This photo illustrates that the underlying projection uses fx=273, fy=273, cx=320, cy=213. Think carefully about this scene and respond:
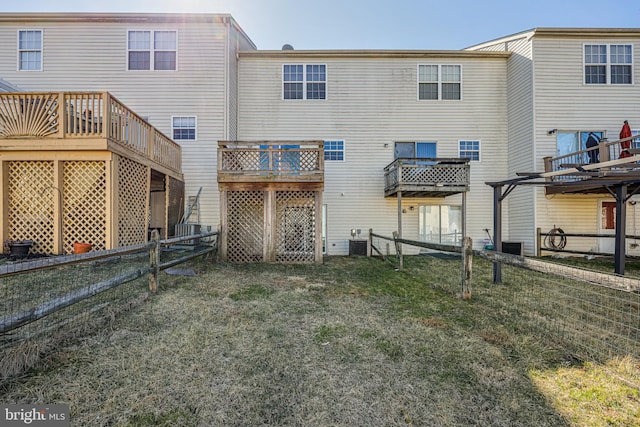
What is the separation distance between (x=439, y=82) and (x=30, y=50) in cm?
1582

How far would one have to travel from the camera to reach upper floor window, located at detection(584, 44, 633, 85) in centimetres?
1033

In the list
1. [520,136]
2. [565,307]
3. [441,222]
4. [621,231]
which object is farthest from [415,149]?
[565,307]

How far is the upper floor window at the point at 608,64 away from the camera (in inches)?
407

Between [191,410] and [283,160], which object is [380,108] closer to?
[283,160]

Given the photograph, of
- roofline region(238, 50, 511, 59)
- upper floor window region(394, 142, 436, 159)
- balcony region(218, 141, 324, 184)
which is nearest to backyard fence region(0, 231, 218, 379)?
balcony region(218, 141, 324, 184)

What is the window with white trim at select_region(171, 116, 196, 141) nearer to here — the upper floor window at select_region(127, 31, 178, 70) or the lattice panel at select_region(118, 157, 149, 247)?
the upper floor window at select_region(127, 31, 178, 70)

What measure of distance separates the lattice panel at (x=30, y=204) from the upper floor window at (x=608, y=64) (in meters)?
17.9

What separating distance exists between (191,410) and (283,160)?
6.82 meters

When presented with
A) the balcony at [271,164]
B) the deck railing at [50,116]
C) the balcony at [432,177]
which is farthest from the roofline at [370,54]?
the deck railing at [50,116]

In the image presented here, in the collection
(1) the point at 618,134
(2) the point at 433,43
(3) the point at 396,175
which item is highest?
(2) the point at 433,43

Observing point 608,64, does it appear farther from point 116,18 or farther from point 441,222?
point 116,18

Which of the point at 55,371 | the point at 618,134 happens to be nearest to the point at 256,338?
the point at 55,371

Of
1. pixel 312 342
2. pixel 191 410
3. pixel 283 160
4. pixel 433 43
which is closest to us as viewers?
pixel 191 410

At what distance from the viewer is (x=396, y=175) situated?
9.71 m
